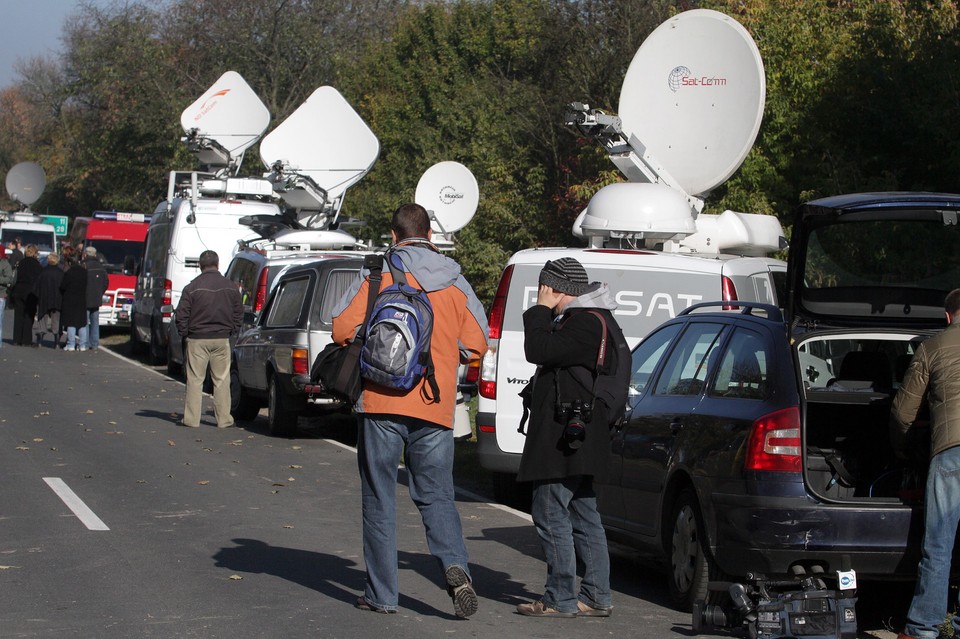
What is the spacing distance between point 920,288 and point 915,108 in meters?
13.4

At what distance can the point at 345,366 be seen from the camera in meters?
6.58

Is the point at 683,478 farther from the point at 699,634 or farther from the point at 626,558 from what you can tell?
the point at 626,558

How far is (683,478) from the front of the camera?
23.8 feet

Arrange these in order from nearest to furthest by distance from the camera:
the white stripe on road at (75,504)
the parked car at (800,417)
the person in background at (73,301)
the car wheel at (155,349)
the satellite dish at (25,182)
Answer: the parked car at (800,417) < the white stripe on road at (75,504) < the car wheel at (155,349) < the person in background at (73,301) < the satellite dish at (25,182)

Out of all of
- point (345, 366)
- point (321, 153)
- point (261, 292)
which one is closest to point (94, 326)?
point (321, 153)

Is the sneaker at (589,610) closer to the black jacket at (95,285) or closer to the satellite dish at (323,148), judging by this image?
the satellite dish at (323,148)

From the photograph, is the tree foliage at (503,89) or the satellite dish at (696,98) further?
the tree foliage at (503,89)

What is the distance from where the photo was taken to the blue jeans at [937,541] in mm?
6250

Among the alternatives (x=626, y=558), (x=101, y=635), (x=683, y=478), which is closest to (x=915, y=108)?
(x=626, y=558)

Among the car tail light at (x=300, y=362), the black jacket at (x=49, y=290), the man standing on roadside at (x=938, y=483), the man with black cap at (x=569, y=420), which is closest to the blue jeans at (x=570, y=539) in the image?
the man with black cap at (x=569, y=420)

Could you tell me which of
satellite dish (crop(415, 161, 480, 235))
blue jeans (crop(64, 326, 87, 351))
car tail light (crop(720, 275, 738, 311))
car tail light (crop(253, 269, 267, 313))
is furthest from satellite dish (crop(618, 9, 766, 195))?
blue jeans (crop(64, 326, 87, 351))

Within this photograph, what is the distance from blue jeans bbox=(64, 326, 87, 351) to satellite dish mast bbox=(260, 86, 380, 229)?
6748mm

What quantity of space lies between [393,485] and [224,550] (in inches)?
86.4

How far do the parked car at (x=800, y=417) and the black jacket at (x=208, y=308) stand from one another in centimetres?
753
